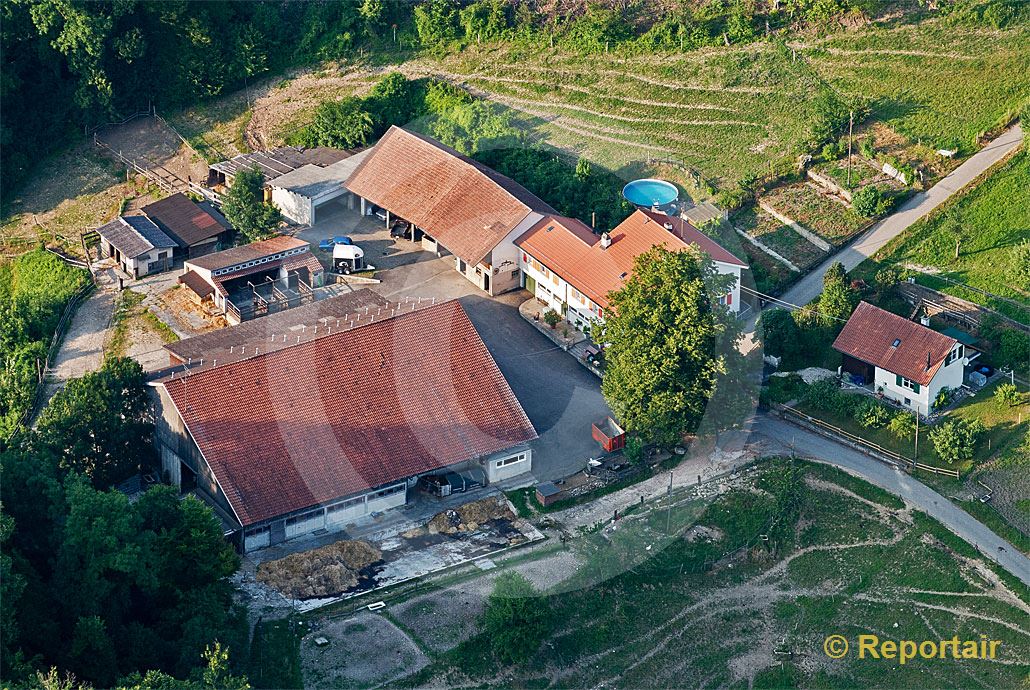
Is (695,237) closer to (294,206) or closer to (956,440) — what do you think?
(956,440)

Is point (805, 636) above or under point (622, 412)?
under

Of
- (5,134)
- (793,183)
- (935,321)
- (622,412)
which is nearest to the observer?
(622,412)

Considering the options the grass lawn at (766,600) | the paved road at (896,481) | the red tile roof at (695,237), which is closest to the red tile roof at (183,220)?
the red tile roof at (695,237)

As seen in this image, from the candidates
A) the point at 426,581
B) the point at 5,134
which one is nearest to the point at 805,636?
the point at 426,581

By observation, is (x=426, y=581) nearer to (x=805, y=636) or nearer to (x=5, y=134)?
(x=805, y=636)

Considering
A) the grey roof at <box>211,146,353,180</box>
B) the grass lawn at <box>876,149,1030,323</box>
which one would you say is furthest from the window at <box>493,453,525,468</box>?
the grey roof at <box>211,146,353,180</box>

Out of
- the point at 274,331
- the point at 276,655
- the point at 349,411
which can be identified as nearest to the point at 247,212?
the point at 274,331

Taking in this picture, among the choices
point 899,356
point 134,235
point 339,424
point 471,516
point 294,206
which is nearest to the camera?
point 471,516

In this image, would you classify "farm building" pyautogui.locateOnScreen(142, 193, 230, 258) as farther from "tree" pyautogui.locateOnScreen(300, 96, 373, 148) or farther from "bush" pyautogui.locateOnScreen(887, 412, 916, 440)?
"bush" pyautogui.locateOnScreen(887, 412, 916, 440)
